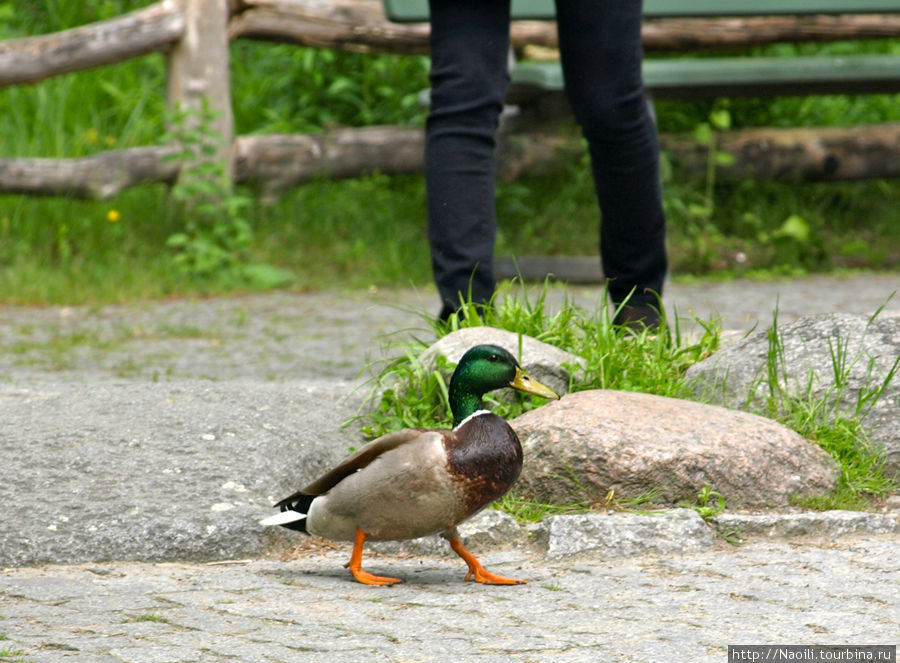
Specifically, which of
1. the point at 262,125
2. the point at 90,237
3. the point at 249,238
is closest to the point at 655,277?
the point at 249,238

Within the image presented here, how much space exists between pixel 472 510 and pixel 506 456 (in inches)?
4.7

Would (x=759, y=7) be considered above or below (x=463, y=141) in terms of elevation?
above

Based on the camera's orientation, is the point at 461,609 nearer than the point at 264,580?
Yes

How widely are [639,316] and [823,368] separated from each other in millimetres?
628

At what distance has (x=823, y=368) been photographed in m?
3.21

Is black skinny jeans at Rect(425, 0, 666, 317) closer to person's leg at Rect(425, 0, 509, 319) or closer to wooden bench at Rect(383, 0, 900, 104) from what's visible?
person's leg at Rect(425, 0, 509, 319)

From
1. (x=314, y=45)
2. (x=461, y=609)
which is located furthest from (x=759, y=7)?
(x=461, y=609)

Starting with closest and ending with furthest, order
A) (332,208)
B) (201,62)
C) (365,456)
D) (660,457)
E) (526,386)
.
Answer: (365,456) → (526,386) → (660,457) → (201,62) → (332,208)

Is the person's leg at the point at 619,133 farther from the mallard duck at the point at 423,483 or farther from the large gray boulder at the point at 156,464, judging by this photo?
the mallard duck at the point at 423,483

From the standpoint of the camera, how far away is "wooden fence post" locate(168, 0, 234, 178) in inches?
247

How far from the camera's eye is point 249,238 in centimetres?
627

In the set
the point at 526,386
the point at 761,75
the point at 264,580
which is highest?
the point at 761,75

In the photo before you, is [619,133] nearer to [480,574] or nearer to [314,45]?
[480,574]

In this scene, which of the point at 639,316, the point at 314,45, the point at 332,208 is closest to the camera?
the point at 639,316
